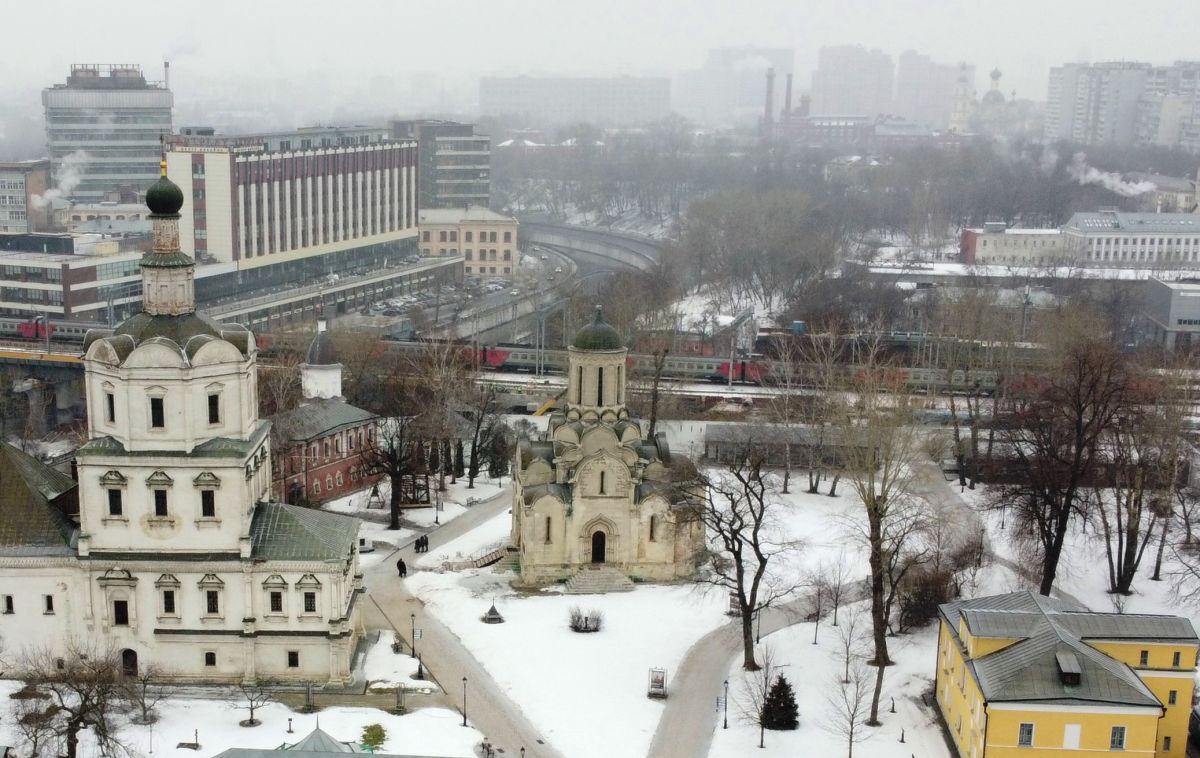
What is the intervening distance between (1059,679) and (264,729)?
17261mm

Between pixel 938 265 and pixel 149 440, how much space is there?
75953mm

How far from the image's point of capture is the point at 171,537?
32.6m

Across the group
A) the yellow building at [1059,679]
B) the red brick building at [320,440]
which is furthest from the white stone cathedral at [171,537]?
the yellow building at [1059,679]

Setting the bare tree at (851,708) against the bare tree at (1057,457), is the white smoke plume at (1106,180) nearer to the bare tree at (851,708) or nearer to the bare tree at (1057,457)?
the bare tree at (1057,457)

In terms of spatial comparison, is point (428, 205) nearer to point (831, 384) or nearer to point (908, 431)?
point (831, 384)

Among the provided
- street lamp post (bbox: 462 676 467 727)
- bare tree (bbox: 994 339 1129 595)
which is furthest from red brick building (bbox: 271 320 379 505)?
bare tree (bbox: 994 339 1129 595)

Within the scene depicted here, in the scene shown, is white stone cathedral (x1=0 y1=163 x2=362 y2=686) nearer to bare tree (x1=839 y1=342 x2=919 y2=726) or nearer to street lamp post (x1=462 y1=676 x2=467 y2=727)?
street lamp post (x1=462 y1=676 x2=467 y2=727)

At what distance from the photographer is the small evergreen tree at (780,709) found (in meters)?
31.0

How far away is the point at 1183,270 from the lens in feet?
313

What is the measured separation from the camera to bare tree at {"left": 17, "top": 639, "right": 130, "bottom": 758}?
28.1 m

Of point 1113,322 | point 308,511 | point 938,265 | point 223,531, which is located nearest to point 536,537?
point 308,511

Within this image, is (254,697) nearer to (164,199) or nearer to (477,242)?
(164,199)

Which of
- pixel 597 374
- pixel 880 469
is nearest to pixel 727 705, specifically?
pixel 597 374

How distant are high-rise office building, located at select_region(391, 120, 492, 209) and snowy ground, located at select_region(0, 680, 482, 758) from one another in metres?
92.1
